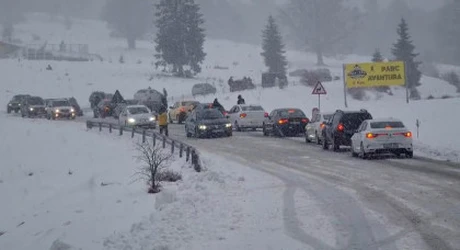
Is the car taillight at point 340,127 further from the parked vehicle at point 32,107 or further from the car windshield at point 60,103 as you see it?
the parked vehicle at point 32,107

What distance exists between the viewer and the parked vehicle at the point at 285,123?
33281 mm

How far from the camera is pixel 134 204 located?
14.4 metres

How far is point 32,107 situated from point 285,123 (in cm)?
2427

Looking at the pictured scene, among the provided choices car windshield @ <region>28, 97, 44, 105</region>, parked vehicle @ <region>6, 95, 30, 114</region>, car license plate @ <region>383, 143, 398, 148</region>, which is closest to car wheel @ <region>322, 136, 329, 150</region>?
car license plate @ <region>383, 143, 398, 148</region>

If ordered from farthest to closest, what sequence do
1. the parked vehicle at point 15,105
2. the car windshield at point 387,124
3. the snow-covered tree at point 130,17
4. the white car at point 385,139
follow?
the snow-covered tree at point 130,17
the parked vehicle at point 15,105
the car windshield at point 387,124
the white car at point 385,139

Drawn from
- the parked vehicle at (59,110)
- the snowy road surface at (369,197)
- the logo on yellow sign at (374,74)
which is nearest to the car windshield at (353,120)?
the snowy road surface at (369,197)

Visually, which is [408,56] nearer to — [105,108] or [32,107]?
[105,108]

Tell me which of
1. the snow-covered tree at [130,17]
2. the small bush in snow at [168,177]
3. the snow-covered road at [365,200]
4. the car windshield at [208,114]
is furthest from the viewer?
the snow-covered tree at [130,17]

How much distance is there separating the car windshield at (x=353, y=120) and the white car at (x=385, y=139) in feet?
9.19

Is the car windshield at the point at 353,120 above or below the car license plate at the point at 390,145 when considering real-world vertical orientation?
above

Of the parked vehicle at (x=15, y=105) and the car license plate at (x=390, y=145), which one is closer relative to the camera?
the car license plate at (x=390, y=145)

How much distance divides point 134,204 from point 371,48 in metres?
147

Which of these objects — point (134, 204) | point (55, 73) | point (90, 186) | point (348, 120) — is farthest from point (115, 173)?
point (55, 73)

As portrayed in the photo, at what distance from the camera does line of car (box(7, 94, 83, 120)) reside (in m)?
46.4
